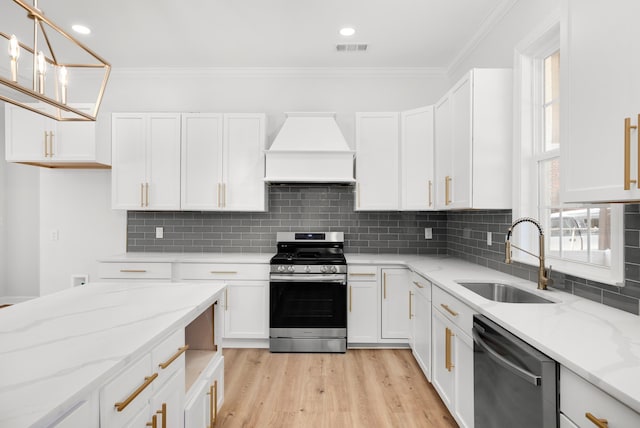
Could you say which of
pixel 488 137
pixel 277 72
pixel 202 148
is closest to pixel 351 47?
pixel 277 72

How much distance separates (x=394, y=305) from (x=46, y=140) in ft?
12.7

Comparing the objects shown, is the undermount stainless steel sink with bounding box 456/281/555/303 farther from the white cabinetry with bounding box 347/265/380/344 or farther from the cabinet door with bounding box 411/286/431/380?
the white cabinetry with bounding box 347/265/380/344

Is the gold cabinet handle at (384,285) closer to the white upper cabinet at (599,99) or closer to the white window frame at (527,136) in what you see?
the white window frame at (527,136)

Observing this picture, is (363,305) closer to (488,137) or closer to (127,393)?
(488,137)

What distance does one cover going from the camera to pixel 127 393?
1110 millimetres

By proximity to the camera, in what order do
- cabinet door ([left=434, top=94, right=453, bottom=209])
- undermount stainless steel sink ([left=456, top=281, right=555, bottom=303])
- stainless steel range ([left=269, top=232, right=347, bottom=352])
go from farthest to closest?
1. stainless steel range ([left=269, top=232, right=347, bottom=352])
2. cabinet door ([left=434, top=94, right=453, bottom=209])
3. undermount stainless steel sink ([left=456, top=281, right=555, bottom=303])

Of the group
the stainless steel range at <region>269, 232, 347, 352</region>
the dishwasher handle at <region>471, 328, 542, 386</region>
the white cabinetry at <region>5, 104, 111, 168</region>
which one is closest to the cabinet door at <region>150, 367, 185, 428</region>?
the dishwasher handle at <region>471, 328, 542, 386</region>

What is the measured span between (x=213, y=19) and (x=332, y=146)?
1.52 m

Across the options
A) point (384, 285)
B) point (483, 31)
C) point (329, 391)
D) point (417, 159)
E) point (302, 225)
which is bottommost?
point (329, 391)

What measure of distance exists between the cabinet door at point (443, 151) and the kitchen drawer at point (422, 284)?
0.67 m

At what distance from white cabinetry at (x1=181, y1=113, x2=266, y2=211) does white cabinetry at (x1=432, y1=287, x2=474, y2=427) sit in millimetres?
2084

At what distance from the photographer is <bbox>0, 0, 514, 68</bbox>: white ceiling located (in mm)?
2676

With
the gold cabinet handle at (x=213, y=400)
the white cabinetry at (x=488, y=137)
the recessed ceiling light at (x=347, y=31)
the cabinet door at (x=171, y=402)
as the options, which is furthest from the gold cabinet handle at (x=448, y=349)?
the recessed ceiling light at (x=347, y=31)

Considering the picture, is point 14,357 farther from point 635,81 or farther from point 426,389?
point 426,389
